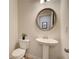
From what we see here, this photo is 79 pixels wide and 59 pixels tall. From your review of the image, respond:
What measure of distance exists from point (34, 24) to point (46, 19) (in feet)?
1.76

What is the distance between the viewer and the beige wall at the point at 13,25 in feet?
10.7

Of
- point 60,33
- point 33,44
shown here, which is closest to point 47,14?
point 60,33

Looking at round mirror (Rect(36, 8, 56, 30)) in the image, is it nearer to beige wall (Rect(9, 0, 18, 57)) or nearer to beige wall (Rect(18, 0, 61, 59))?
beige wall (Rect(18, 0, 61, 59))

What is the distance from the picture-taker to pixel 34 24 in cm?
363

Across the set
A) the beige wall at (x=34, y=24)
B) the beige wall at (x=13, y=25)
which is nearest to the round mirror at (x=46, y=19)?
the beige wall at (x=34, y=24)

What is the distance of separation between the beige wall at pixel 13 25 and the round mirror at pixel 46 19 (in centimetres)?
89

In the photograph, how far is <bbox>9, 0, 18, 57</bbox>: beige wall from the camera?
327 cm

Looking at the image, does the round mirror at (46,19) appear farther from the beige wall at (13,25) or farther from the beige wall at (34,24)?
the beige wall at (13,25)

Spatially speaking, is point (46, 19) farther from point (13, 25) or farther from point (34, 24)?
point (13, 25)

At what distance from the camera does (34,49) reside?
369cm

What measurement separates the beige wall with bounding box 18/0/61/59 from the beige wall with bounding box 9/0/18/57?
0.78 ft

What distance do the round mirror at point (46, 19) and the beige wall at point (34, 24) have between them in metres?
0.13
